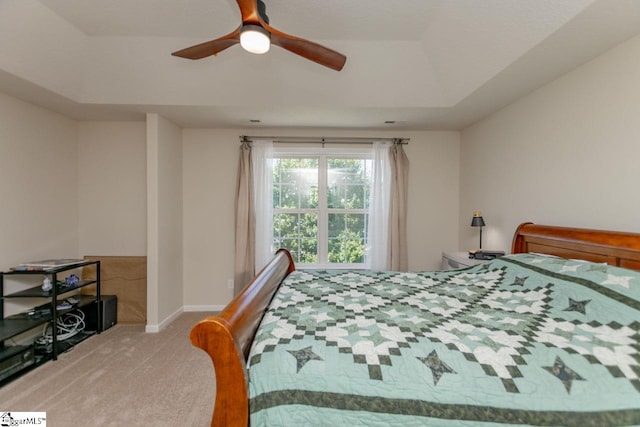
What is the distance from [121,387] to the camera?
2.12m

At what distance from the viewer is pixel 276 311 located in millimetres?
1494

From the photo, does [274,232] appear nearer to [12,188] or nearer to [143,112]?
[143,112]

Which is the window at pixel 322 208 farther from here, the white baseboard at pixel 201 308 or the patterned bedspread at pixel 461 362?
the patterned bedspread at pixel 461 362

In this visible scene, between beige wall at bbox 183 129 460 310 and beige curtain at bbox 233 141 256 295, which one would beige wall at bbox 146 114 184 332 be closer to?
beige wall at bbox 183 129 460 310

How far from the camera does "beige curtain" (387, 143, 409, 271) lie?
3607 millimetres

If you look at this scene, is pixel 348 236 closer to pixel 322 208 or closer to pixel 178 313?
pixel 322 208

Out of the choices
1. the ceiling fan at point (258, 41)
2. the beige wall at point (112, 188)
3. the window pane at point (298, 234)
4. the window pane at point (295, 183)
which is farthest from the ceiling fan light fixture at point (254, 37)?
the beige wall at point (112, 188)

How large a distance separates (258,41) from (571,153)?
2.29 m

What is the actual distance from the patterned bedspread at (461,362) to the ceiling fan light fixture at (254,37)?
1492 mm

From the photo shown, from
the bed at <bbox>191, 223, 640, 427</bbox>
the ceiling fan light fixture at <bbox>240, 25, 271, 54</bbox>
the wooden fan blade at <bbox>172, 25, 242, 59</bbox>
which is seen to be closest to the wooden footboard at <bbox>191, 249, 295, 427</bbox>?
the bed at <bbox>191, 223, 640, 427</bbox>

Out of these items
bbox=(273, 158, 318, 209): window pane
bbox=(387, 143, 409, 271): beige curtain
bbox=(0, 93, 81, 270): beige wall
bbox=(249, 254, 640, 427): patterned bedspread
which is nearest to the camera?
bbox=(249, 254, 640, 427): patterned bedspread

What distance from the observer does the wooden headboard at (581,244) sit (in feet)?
5.05

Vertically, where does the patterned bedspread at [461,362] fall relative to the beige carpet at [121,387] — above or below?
above

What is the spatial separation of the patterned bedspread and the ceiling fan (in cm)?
150
